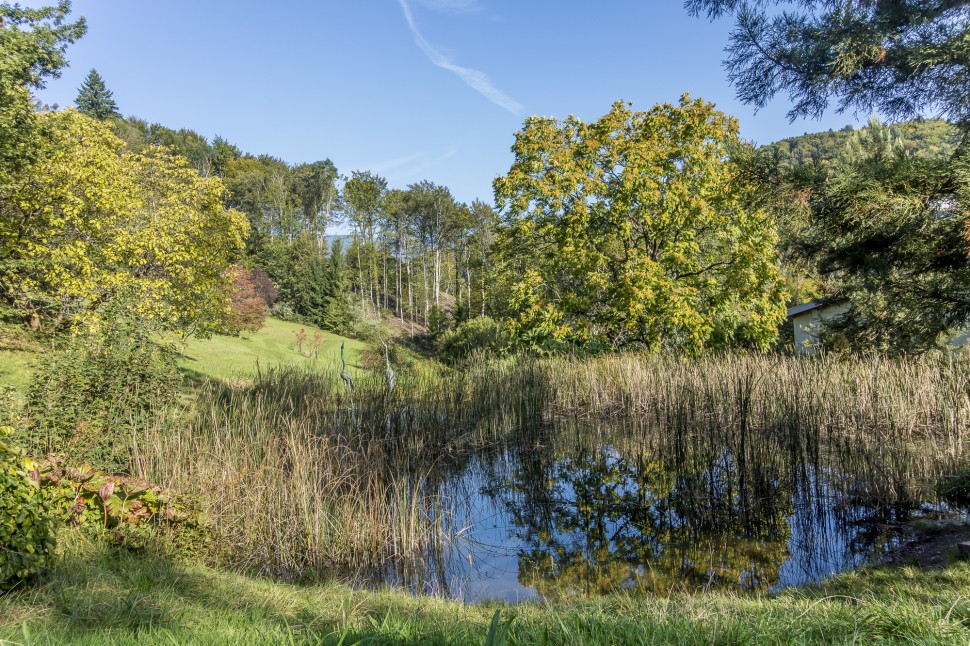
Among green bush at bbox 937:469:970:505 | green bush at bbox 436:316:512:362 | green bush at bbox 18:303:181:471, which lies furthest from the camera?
green bush at bbox 436:316:512:362

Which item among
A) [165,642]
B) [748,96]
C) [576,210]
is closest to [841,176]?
[748,96]

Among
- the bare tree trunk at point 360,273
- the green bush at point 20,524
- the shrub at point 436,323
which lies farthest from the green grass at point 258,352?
the green bush at point 20,524

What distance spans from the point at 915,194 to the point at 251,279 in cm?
2909

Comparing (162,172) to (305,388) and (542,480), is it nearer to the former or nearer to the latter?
(305,388)

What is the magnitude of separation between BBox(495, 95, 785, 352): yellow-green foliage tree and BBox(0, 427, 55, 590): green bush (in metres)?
10.6

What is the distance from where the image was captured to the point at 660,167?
13109 millimetres

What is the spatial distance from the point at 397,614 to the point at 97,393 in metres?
4.12

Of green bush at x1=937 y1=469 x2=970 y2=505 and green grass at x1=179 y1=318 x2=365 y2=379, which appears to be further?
green grass at x1=179 y1=318 x2=365 y2=379

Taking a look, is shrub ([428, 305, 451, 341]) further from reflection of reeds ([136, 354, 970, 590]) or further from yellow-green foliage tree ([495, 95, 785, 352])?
reflection of reeds ([136, 354, 970, 590])

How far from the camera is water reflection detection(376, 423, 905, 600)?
4297 millimetres

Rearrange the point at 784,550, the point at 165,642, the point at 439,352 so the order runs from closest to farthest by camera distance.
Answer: the point at 165,642 → the point at 784,550 → the point at 439,352

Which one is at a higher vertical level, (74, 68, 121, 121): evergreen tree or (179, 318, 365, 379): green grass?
(74, 68, 121, 121): evergreen tree

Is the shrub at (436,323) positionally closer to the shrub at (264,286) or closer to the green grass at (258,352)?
the green grass at (258,352)

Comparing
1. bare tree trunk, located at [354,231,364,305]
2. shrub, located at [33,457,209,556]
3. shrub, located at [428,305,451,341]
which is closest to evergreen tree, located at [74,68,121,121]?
bare tree trunk, located at [354,231,364,305]
